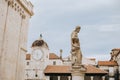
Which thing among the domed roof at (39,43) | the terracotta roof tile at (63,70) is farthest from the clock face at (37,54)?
the terracotta roof tile at (63,70)

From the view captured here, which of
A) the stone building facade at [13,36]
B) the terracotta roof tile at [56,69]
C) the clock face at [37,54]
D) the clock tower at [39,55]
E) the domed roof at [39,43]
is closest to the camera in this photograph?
the stone building facade at [13,36]

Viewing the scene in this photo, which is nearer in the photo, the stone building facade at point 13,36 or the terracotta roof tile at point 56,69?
the stone building facade at point 13,36

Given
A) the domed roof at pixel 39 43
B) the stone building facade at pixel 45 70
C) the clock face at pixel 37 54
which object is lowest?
the stone building facade at pixel 45 70

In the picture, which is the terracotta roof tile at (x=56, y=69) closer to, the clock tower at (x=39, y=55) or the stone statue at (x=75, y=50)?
the clock tower at (x=39, y=55)

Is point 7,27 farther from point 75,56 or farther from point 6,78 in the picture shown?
point 75,56

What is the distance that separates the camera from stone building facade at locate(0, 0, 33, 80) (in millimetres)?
17266

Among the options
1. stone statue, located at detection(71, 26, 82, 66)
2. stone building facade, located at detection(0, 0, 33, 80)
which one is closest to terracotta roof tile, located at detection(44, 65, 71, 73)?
stone building facade, located at detection(0, 0, 33, 80)

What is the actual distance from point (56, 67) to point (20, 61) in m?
31.0

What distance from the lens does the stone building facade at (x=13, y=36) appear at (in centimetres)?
1727

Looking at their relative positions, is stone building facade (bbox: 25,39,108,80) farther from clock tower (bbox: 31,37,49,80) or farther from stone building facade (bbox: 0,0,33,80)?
stone building facade (bbox: 0,0,33,80)

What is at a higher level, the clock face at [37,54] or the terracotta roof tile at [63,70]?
the clock face at [37,54]

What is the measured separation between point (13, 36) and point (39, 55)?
31.9 m

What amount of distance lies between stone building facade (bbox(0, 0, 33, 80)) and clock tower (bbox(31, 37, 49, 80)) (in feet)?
93.7

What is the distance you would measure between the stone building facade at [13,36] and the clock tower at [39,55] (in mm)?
28567
